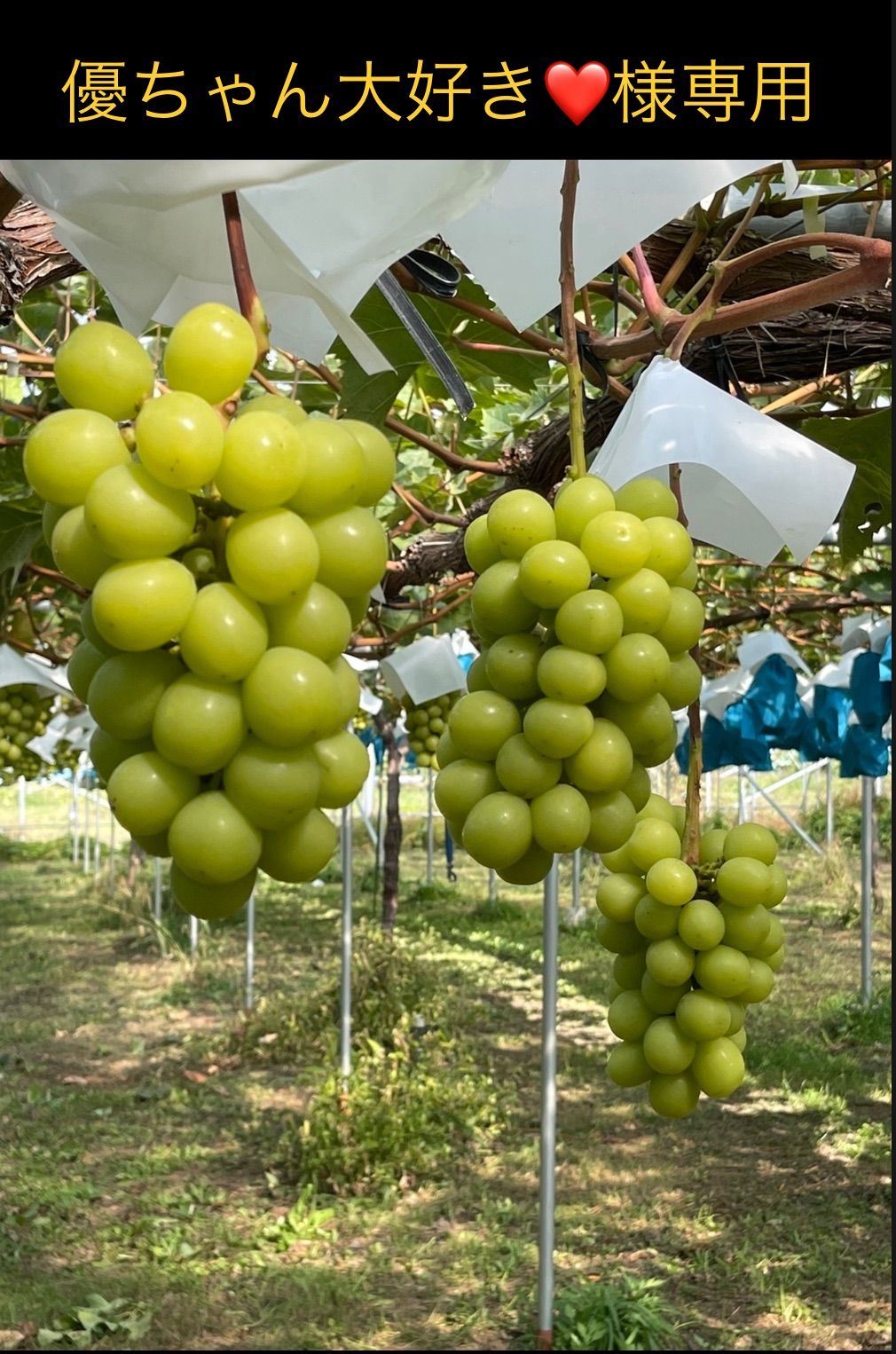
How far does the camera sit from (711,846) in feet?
4.15

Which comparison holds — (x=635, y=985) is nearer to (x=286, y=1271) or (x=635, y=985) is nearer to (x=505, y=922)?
(x=286, y=1271)

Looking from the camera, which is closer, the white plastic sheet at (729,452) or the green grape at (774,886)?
the white plastic sheet at (729,452)

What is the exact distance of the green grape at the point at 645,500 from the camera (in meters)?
0.89

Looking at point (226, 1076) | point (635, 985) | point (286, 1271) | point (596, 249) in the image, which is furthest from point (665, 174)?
point (226, 1076)

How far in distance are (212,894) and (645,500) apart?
429 mm

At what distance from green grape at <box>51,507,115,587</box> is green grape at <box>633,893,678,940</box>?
735 millimetres

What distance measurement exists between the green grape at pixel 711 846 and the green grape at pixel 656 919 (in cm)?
7

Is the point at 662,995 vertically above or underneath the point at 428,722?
underneath

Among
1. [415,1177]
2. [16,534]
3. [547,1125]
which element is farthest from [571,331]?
[415,1177]

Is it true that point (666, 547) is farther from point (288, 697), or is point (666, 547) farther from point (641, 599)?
point (288, 697)

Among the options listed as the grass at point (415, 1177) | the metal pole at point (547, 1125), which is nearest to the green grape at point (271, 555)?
the metal pole at point (547, 1125)

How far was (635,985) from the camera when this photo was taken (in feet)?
4.21

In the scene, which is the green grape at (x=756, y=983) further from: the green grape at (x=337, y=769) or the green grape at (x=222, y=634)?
the green grape at (x=222, y=634)

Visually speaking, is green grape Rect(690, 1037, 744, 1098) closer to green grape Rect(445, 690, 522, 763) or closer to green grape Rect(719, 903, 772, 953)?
green grape Rect(719, 903, 772, 953)
